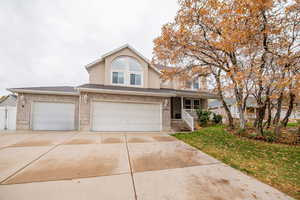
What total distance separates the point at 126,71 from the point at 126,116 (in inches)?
158

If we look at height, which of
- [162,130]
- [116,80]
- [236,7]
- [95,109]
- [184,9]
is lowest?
[162,130]

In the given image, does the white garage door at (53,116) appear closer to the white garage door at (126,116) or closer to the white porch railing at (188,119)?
the white garage door at (126,116)

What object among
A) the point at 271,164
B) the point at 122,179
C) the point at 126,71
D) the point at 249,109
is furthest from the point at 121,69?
the point at 249,109

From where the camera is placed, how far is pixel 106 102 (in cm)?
880

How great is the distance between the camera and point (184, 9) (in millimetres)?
6426

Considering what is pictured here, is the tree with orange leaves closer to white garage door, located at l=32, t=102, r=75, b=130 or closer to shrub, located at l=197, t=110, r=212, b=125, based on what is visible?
shrub, located at l=197, t=110, r=212, b=125

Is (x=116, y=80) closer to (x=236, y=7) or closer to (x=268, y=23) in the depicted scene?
(x=236, y=7)

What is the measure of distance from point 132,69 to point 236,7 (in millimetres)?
7707

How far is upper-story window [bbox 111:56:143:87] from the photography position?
10.2 m

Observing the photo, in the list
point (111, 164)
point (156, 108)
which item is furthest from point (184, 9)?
point (111, 164)

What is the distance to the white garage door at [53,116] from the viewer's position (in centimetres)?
891

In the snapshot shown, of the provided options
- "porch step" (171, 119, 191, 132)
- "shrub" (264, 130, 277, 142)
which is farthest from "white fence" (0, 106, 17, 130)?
"shrub" (264, 130, 277, 142)

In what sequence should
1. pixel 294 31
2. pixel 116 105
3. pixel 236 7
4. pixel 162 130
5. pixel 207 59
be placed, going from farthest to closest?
pixel 162 130, pixel 116 105, pixel 207 59, pixel 294 31, pixel 236 7

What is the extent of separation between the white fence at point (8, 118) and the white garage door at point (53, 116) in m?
1.45
